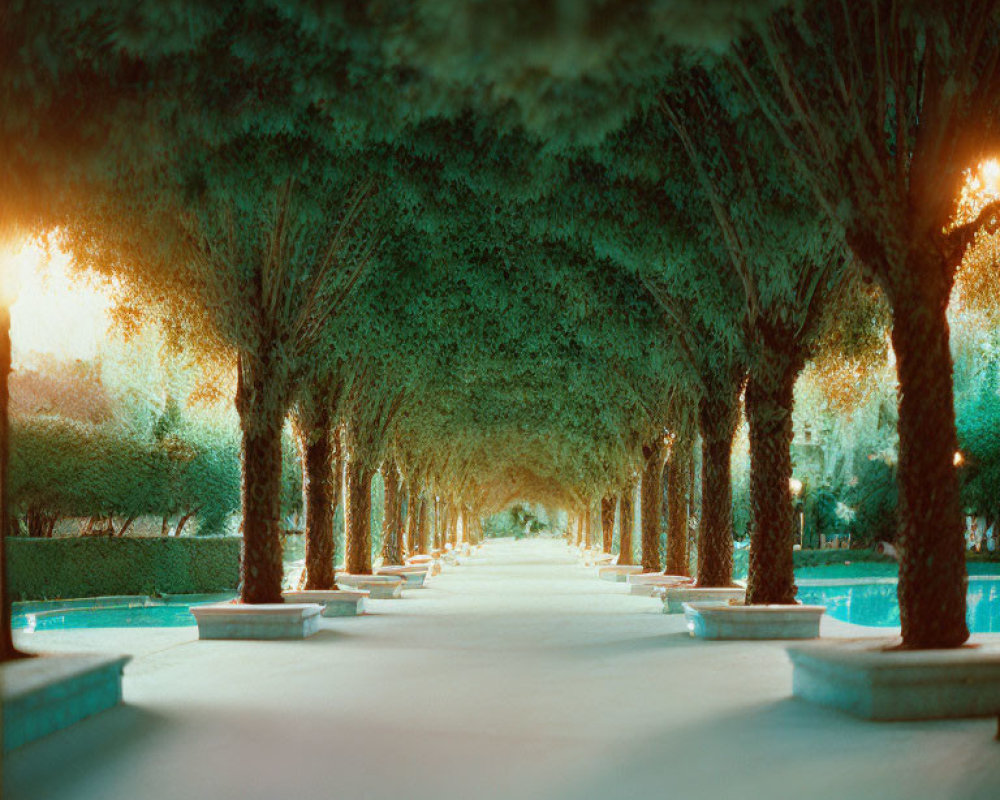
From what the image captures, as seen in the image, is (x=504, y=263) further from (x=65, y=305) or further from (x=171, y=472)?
(x=171, y=472)

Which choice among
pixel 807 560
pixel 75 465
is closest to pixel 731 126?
pixel 75 465

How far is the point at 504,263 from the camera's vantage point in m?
17.5

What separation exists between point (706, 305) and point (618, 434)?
15769 mm

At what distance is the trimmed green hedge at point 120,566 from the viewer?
29609 millimetres

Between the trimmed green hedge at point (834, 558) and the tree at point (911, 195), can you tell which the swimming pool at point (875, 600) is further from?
the tree at point (911, 195)

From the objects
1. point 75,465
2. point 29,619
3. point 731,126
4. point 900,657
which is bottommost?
point 29,619

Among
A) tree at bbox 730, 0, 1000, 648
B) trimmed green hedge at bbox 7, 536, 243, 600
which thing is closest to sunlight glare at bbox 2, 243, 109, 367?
trimmed green hedge at bbox 7, 536, 243, 600

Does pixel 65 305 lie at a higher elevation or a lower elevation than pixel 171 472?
higher

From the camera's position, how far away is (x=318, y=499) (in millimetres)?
17625

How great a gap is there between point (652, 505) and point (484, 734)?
19547mm

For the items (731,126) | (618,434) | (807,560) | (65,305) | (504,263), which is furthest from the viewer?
(807,560)

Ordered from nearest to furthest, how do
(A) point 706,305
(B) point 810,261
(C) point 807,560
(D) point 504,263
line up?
1. (B) point 810,261
2. (A) point 706,305
3. (D) point 504,263
4. (C) point 807,560

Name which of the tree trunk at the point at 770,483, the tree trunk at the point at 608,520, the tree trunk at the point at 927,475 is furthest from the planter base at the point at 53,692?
the tree trunk at the point at 608,520

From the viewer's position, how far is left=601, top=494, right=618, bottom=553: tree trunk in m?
42.8
